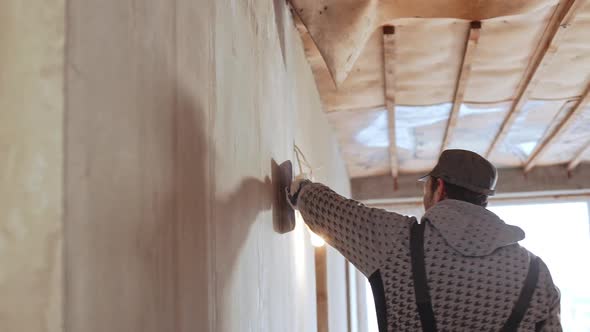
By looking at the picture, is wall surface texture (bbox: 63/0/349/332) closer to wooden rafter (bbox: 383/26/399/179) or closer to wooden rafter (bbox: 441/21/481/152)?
wooden rafter (bbox: 383/26/399/179)

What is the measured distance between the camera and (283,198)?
2125 millimetres

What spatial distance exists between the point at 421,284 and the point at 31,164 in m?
1.13

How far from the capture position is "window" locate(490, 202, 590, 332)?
30.2 ft

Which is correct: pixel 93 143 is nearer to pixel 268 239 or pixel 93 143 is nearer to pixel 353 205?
pixel 353 205

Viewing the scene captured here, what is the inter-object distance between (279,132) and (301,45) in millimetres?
1309

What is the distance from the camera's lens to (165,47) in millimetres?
1023

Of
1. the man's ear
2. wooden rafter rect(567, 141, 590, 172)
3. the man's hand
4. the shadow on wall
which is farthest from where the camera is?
wooden rafter rect(567, 141, 590, 172)

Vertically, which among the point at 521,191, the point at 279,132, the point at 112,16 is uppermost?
the point at 521,191

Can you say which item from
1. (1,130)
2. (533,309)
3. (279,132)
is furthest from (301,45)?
(1,130)

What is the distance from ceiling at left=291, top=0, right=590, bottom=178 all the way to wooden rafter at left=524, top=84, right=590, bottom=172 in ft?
0.04

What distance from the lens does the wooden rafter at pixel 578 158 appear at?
268 inches

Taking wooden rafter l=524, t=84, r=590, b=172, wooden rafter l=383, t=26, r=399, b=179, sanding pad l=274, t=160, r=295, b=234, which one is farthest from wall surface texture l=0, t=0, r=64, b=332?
wooden rafter l=524, t=84, r=590, b=172

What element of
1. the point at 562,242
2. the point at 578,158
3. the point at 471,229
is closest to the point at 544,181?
the point at 578,158

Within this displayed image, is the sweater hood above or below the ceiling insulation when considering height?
below
